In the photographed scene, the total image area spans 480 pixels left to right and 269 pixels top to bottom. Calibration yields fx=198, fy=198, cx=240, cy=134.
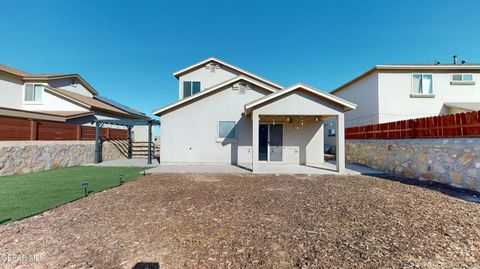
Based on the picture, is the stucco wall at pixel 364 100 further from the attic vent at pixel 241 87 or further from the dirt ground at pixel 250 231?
the dirt ground at pixel 250 231

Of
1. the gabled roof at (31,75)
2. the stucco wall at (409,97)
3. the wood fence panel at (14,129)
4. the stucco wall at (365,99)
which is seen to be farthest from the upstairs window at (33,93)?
the stucco wall at (409,97)

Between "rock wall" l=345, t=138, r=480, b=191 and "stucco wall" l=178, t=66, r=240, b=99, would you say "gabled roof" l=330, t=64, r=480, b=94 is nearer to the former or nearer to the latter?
"rock wall" l=345, t=138, r=480, b=191

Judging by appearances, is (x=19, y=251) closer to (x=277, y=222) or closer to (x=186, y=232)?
(x=186, y=232)

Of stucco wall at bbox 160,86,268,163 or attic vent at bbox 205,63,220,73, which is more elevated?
attic vent at bbox 205,63,220,73

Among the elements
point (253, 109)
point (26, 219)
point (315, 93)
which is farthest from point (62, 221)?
point (315, 93)

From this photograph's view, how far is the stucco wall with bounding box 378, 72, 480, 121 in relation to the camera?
1404 centimetres

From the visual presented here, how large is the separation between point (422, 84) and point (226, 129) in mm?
14484

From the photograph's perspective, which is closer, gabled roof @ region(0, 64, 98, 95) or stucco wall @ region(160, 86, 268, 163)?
stucco wall @ region(160, 86, 268, 163)

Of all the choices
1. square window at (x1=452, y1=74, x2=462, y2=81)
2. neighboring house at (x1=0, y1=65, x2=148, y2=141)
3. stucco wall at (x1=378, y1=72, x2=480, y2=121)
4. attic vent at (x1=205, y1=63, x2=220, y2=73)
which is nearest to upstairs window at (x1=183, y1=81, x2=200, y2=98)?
attic vent at (x1=205, y1=63, x2=220, y2=73)

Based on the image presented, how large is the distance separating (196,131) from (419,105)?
51.6ft

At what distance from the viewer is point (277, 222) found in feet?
13.4

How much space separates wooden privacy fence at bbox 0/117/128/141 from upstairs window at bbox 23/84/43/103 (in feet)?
26.5

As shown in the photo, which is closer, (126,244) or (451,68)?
(126,244)

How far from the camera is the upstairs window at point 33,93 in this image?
17078 mm
